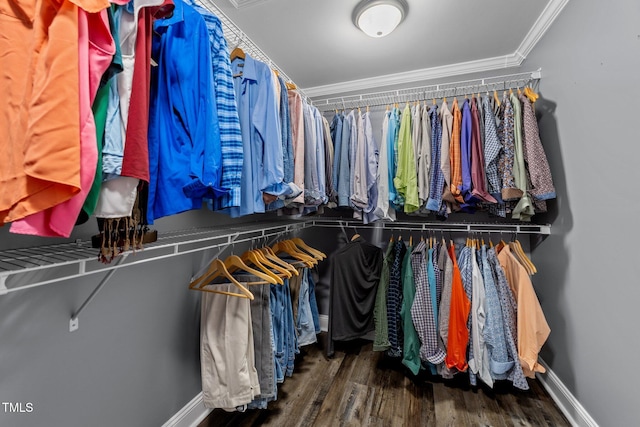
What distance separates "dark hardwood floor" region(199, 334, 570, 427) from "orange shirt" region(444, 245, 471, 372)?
0.25 m

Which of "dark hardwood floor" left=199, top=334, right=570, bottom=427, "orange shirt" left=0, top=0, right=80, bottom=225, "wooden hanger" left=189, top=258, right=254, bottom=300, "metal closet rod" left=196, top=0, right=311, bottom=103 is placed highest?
"metal closet rod" left=196, top=0, right=311, bottom=103

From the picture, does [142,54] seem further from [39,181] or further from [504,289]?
[504,289]

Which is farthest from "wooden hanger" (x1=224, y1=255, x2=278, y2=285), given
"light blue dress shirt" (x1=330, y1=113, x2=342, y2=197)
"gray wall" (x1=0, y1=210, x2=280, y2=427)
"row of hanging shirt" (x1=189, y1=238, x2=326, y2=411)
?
"light blue dress shirt" (x1=330, y1=113, x2=342, y2=197)

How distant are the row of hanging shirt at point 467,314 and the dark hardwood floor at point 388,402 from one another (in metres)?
0.14

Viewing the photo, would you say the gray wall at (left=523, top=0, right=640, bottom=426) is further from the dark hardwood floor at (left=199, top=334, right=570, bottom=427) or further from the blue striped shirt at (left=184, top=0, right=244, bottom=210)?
the blue striped shirt at (left=184, top=0, right=244, bottom=210)

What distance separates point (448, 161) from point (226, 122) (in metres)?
1.43

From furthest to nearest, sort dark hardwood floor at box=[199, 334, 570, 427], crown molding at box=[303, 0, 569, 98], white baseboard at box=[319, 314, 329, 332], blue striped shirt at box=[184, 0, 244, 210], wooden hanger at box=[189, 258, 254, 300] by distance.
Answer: white baseboard at box=[319, 314, 329, 332], crown molding at box=[303, 0, 569, 98], dark hardwood floor at box=[199, 334, 570, 427], wooden hanger at box=[189, 258, 254, 300], blue striped shirt at box=[184, 0, 244, 210]

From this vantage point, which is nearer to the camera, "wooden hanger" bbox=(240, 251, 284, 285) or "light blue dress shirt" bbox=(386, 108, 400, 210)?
"wooden hanger" bbox=(240, 251, 284, 285)

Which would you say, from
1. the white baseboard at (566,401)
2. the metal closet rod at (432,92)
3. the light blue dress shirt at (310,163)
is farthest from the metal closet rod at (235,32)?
the white baseboard at (566,401)

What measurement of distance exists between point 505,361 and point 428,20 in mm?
2111

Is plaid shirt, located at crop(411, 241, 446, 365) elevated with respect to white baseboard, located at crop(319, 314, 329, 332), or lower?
elevated

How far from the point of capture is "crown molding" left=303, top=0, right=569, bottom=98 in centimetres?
163

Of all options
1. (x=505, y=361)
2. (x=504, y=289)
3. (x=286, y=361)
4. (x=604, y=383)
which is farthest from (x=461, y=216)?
(x=286, y=361)

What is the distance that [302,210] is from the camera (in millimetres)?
1649
